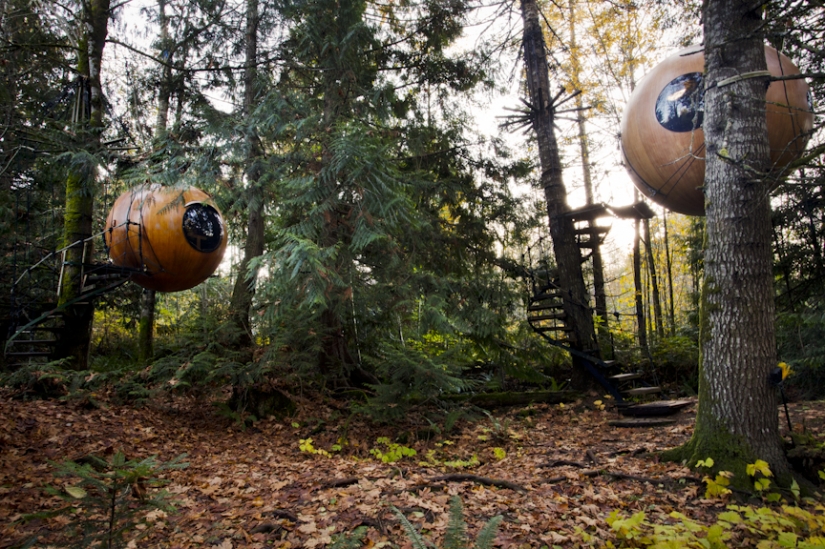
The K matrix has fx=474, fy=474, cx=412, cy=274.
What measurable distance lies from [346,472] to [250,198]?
13.2 ft

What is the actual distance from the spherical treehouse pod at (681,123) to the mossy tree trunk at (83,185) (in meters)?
7.04

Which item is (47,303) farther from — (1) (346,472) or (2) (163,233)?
(1) (346,472)

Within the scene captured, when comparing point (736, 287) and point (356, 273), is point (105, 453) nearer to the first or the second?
point (356, 273)

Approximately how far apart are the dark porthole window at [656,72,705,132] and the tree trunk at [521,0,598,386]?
4284 mm

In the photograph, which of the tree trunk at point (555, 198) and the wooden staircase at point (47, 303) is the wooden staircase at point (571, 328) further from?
the wooden staircase at point (47, 303)

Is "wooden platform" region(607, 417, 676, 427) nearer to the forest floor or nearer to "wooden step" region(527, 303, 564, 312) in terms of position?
the forest floor

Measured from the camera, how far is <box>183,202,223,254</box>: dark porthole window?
588 centimetres

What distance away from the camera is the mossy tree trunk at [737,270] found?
4.34 metres

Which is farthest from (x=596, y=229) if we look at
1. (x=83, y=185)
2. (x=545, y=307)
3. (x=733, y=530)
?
(x=83, y=185)

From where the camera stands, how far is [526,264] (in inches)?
379

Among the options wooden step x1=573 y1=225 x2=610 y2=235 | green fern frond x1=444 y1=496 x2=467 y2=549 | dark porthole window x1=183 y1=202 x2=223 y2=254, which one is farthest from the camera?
wooden step x1=573 y1=225 x2=610 y2=235

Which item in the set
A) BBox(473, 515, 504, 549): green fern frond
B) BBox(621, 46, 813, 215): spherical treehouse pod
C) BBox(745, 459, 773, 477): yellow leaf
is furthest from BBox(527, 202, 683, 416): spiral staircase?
BBox(473, 515, 504, 549): green fern frond

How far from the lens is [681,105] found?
4770 mm

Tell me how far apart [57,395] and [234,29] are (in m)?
7.00
